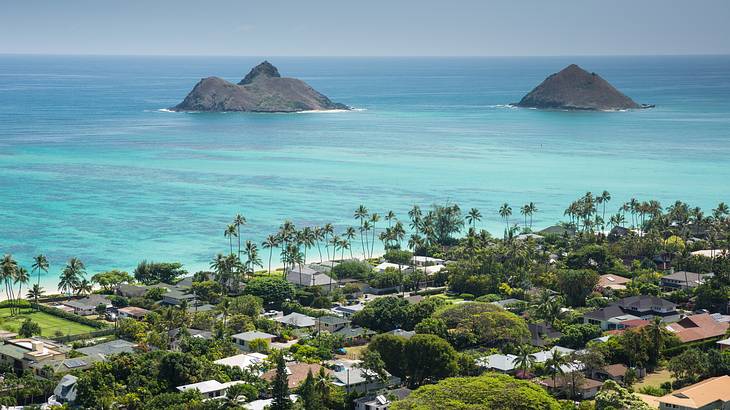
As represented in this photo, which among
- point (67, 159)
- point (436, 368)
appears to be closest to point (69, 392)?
point (436, 368)

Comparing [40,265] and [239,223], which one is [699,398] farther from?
[40,265]

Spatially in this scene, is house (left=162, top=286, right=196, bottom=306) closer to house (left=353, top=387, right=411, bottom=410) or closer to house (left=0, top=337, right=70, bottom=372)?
house (left=0, top=337, right=70, bottom=372)

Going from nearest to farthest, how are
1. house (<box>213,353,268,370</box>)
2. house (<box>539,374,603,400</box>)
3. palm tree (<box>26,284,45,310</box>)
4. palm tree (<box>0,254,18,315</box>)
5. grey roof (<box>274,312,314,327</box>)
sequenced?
house (<box>539,374,603,400</box>) → house (<box>213,353,268,370</box>) → grey roof (<box>274,312,314,327</box>) → palm tree (<box>0,254,18,315</box>) → palm tree (<box>26,284,45,310</box>)

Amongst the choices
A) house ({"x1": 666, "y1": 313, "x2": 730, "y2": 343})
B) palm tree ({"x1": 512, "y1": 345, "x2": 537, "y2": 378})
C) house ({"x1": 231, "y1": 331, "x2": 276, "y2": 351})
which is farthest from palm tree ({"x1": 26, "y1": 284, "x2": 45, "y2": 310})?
house ({"x1": 666, "y1": 313, "x2": 730, "y2": 343})

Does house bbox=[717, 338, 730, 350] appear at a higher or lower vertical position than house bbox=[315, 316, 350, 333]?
higher

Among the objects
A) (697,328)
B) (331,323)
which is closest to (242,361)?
(331,323)

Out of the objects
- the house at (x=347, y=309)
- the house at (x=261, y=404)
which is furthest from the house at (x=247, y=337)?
the house at (x=261, y=404)
